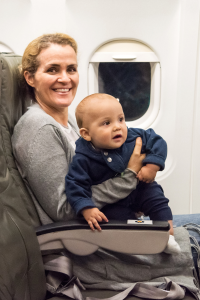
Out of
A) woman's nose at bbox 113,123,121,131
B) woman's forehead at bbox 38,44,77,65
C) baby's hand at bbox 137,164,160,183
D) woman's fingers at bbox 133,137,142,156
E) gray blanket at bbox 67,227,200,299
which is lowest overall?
gray blanket at bbox 67,227,200,299

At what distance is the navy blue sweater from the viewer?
1.01 metres

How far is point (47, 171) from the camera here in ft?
3.42

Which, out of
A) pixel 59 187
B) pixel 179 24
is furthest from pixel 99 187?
pixel 179 24

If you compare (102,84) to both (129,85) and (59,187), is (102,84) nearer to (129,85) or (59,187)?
(129,85)

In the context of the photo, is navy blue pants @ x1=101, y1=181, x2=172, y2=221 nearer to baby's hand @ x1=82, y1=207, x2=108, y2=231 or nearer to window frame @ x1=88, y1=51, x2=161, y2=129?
baby's hand @ x1=82, y1=207, x2=108, y2=231

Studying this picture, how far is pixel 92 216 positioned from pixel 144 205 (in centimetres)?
24

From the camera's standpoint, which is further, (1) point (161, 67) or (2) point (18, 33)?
(1) point (161, 67)

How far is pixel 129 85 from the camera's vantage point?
237 cm

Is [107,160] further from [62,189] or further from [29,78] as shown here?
[29,78]

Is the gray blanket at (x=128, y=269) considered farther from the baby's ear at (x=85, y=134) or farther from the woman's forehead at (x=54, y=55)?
the woman's forehead at (x=54, y=55)

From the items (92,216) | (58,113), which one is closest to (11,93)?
(58,113)

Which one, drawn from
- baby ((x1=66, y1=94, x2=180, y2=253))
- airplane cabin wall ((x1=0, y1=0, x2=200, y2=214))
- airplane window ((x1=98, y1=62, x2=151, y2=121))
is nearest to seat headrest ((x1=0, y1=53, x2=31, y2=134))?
baby ((x1=66, y1=94, x2=180, y2=253))

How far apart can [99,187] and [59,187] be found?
14cm

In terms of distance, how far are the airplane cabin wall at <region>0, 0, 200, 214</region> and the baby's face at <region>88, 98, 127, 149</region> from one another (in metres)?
1.22
